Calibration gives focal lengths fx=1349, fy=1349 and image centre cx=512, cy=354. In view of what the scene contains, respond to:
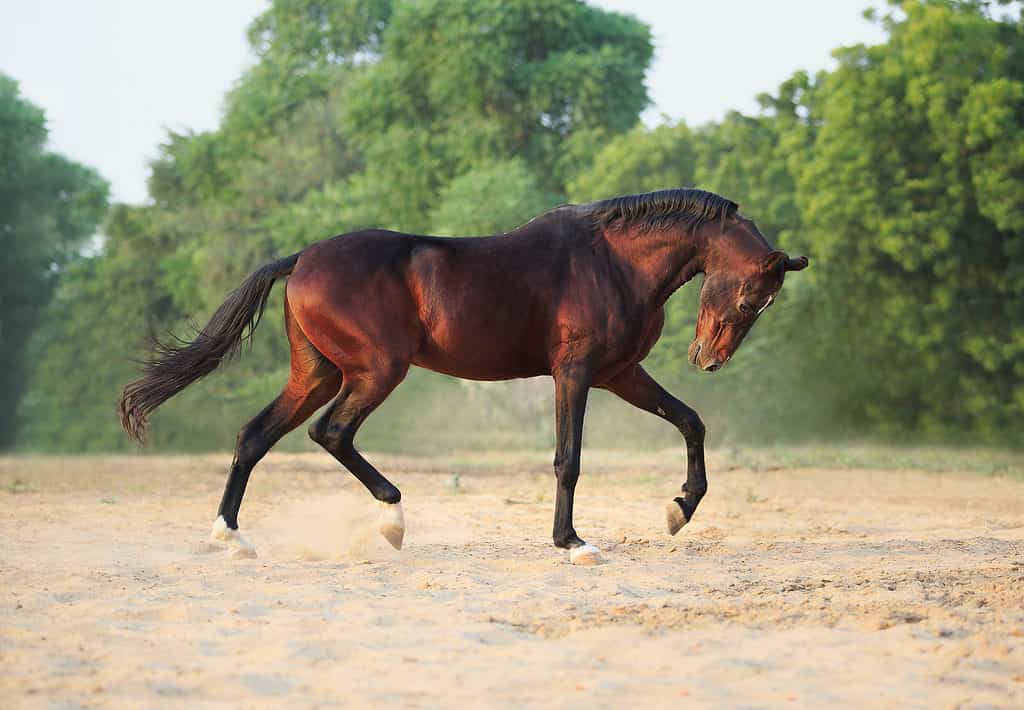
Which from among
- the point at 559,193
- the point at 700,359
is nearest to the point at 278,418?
the point at 700,359

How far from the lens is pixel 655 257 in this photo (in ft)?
24.7

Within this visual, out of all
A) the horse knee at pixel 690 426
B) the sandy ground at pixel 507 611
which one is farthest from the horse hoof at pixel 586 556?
the horse knee at pixel 690 426

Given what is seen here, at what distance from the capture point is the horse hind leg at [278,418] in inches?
294

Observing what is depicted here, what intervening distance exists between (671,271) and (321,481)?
8.05 m

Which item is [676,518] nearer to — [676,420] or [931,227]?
[676,420]

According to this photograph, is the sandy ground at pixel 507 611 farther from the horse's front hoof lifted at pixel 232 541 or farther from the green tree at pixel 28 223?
the green tree at pixel 28 223

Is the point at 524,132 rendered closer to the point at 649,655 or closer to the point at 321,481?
the point at 321,481

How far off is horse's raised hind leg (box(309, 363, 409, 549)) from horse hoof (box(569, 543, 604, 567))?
97 cm

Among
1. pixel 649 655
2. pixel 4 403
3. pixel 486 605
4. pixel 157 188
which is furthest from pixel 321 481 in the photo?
pixel 157 188

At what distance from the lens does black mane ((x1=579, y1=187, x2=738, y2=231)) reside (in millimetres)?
7574

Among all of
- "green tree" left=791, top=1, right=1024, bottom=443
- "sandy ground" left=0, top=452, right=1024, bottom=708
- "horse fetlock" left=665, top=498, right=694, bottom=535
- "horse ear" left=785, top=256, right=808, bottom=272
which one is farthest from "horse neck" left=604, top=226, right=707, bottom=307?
"green tree" left=791, top=1, right=1024, bottom=443

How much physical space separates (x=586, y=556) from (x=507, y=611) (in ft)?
4.92

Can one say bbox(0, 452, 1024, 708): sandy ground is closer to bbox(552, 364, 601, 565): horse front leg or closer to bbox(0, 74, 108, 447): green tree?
bbox(552, 364, 601, 565): horse front leg

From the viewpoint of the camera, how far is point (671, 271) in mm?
7523
